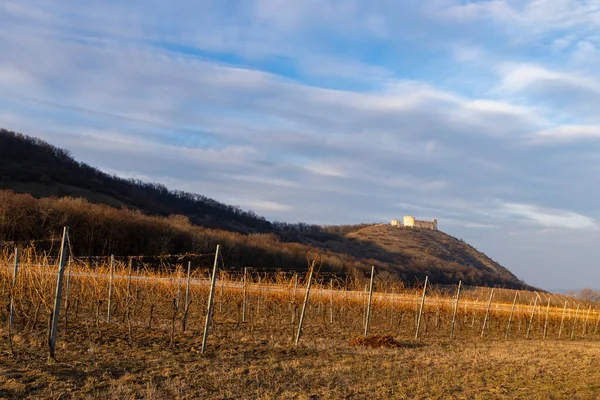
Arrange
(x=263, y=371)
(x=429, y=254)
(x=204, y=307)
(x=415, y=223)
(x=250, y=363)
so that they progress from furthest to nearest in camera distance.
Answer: (x=415, y=223) → (x=429, y=254) → (x=204, y=307) → (x=250, y=363) → (x=263, y=371)

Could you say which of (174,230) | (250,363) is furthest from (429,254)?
(250,363)

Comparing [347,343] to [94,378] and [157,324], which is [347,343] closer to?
[157,324]

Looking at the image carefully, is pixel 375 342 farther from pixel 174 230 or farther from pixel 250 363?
pixel 174 230

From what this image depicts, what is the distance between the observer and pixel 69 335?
10266mm

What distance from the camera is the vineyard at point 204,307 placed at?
36.5ft

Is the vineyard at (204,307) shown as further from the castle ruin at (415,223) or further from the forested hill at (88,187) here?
the castle ruin at (415,223)

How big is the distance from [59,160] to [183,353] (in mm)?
86994

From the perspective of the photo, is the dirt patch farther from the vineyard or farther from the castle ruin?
the castle ruin

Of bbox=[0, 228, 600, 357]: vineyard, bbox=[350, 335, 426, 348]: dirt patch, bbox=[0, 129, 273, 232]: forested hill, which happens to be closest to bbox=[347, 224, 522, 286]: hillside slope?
bbox=[0, 129, 273, 232]: forested hill

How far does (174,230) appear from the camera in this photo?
161 ft

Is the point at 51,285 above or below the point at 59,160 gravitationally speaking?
below

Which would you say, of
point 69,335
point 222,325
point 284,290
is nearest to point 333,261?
point 284,290

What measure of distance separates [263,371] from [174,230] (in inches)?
1669

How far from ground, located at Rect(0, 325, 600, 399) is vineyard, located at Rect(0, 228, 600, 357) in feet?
1.45
